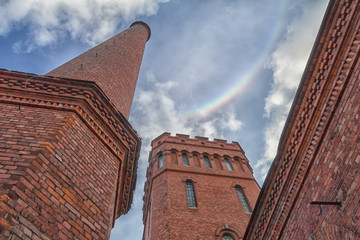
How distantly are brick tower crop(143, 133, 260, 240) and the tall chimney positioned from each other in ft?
26.4

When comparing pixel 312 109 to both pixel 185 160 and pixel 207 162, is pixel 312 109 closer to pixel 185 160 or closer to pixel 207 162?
pixel 185 160

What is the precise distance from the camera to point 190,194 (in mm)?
16344

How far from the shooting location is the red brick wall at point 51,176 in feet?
9.51

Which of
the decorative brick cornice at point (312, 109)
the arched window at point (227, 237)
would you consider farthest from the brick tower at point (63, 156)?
the arched window at point (227, 237)

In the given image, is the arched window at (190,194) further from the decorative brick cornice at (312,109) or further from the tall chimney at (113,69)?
the tall chimney at (113,69)

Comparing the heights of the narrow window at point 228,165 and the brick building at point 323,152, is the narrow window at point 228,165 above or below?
above

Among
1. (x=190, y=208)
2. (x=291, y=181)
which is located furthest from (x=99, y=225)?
(x=190, y=208)

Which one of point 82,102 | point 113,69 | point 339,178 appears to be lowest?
point 339,178

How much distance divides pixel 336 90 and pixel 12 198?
216 inches

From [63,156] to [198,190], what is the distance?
13558mm

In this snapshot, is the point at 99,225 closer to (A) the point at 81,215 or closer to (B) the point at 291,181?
(A) the point at 81,215

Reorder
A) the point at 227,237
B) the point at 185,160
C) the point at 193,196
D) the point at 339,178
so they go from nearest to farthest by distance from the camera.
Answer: the point at 339,178
the point at 227,237
the point at 193,196
the point at 185,160

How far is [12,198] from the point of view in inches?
112

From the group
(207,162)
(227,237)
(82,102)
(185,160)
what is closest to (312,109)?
(82,102)
